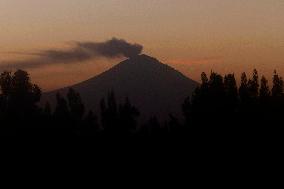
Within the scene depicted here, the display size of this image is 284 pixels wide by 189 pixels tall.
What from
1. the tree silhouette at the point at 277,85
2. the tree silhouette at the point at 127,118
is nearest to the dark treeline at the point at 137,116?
the tree silhouette at the point at 127,118

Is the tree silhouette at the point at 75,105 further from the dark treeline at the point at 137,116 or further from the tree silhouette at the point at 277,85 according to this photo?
the tree silhouette at the point at 277,85

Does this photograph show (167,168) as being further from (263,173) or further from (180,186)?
(263,173)

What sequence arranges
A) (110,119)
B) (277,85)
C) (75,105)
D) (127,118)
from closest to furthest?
1. (127,118)
2. (110,119)
3. (75,105)
4. (277,85)

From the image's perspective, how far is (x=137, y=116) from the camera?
300 ft

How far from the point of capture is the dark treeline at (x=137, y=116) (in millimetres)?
81125

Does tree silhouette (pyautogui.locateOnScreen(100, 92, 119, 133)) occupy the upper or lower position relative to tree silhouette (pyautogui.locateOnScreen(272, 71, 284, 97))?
lower

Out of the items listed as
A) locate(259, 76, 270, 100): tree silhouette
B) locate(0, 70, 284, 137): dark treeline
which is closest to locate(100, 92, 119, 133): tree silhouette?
locate(0, 70, 284, 137): dark treeline

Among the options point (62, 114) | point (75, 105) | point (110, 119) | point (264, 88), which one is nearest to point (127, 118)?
point (110, 119)

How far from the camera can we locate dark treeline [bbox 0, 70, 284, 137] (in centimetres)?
8112

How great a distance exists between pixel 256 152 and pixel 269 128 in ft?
25.2

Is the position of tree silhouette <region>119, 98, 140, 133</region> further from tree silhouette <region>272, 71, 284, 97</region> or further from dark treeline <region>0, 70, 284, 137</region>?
tree silhouette <region>272, 71, 284, 97</region>

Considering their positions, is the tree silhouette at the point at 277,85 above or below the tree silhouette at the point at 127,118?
above

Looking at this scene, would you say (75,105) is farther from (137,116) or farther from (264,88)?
(264,88)

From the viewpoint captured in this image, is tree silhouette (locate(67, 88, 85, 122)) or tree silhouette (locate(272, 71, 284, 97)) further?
tree silhouette (locate(272, 71, 284, 97))
